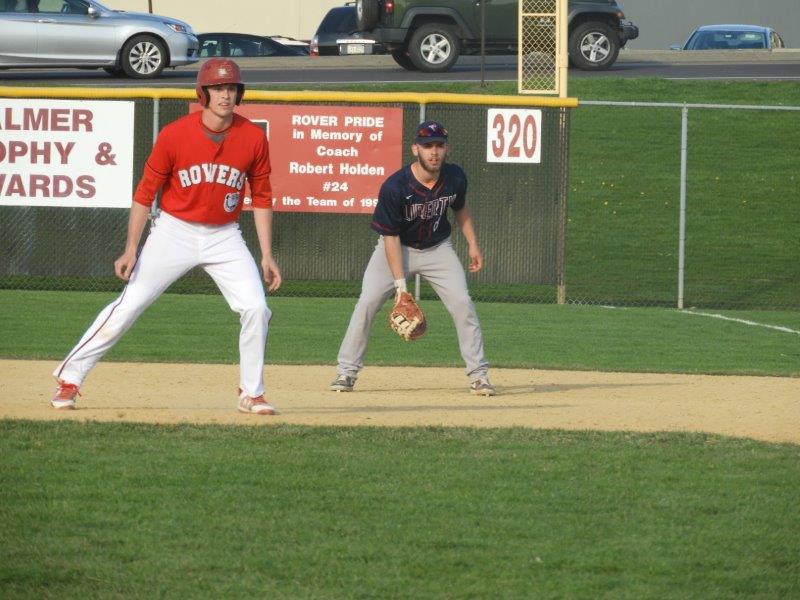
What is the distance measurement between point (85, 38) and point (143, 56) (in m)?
1.09

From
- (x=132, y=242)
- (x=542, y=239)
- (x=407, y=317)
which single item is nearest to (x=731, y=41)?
(x=542, y=239)

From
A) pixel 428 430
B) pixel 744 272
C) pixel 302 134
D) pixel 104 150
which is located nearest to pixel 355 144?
pixel 302 134

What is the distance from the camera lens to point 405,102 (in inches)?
635

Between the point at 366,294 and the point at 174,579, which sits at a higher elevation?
the point at 366,294

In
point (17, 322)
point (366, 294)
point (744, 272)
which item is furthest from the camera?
point (744, 272)

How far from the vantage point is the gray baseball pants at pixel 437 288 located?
30.4 ft

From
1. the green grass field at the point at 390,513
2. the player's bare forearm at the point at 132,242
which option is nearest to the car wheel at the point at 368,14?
the player's bare forearm at the point at 132,242

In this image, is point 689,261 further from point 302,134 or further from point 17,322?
point 17,322

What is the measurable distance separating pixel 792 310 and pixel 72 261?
815cm

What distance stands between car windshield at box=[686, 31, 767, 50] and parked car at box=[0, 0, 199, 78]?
1387cm

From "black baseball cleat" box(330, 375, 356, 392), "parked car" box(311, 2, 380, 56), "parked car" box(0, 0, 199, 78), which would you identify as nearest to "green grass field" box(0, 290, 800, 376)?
"black baseball cleat" box(330, 375, 356, 392)

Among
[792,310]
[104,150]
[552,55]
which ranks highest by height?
[552,55]

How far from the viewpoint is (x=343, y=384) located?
9484mm

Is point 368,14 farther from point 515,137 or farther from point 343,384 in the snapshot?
point 343,384
